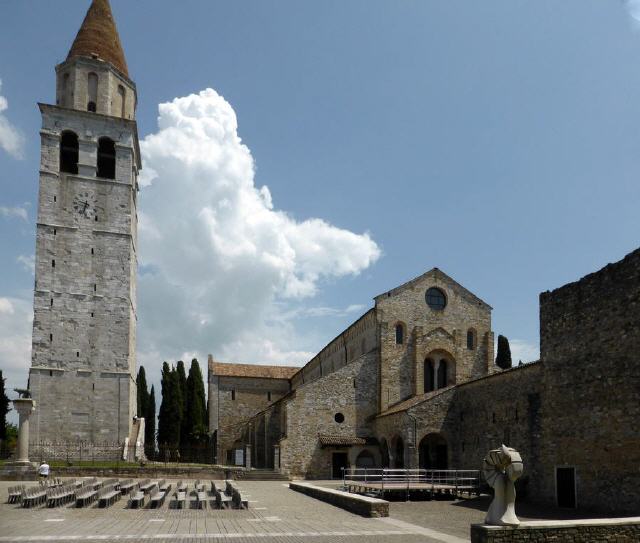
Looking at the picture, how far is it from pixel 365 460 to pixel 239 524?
23.3m

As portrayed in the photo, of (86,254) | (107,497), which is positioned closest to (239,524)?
(107,497)

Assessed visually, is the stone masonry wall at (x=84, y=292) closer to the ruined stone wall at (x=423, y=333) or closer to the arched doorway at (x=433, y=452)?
the ruined stone wall at (x=423, y=333)

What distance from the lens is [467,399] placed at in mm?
31812

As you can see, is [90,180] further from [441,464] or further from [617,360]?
[617,360]

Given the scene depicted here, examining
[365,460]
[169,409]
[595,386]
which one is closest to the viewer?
[595,386]

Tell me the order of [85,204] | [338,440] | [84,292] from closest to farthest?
[338,440]
[84,292]
[85,204]

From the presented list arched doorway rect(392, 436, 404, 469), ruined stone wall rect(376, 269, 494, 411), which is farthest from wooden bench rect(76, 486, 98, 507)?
ruined stone wall rect(376, 269, 494, 411)

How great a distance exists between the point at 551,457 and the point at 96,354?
31.4 meters

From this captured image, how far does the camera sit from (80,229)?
142ft

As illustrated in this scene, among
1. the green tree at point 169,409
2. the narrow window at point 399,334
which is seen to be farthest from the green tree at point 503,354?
the green tree at point 169,409

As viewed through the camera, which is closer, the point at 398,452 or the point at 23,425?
the point at 23,425

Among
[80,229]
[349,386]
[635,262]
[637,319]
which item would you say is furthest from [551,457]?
[80,229]

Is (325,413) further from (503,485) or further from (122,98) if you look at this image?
(122,98)

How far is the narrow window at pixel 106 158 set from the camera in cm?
4591
